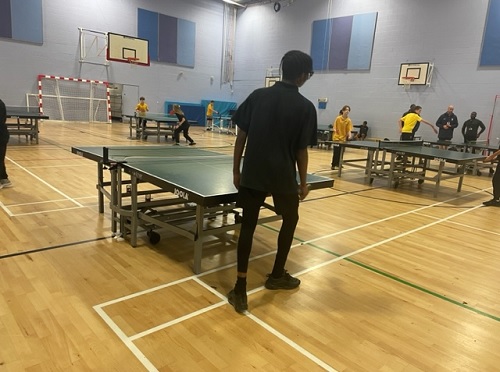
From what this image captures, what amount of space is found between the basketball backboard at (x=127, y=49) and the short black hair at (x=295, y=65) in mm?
15908

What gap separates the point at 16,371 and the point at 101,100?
57.1ft

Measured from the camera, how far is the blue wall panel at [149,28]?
17.9 m

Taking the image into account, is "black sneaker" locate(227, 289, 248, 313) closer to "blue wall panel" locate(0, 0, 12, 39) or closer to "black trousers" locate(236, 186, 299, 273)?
"black trousers" locate(236, 186, 299, 273)

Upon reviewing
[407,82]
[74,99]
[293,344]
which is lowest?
[293,344]

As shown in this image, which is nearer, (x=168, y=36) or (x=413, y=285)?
(x=413, y=285)

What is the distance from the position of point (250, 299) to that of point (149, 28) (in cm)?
1821

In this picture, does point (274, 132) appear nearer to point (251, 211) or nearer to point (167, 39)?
point (251, 211)

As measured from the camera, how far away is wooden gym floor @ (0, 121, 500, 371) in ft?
6.91

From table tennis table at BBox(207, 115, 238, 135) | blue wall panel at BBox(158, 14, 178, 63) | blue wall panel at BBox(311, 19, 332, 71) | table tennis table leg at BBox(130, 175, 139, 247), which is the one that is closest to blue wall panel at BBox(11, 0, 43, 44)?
blue wall panel at BBox(158, 14, 178, 63)

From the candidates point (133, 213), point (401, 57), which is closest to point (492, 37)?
point (401, 57)

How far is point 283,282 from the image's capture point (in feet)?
9.57

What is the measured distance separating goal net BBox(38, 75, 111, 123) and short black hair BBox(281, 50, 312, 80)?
54.0 feet

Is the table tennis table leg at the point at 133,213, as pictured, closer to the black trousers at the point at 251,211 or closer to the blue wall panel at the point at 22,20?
the black trousers at the point at 251,211

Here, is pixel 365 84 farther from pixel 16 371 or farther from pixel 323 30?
pixel 16 371
